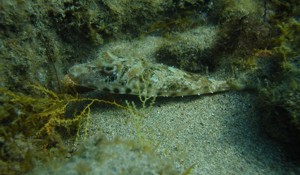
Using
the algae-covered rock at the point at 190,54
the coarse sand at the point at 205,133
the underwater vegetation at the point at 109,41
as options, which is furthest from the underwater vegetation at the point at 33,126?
the algae-covered rock at the point at 190,54

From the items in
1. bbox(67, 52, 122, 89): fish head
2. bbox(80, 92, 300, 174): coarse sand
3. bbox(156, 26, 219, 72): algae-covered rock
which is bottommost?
bbox(80, 92, 300, 174): coarse sand

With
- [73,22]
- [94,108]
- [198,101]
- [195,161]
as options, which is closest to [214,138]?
[195,161]

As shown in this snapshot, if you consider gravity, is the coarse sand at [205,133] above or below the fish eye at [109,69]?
below

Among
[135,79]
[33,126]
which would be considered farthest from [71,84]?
[135,79]

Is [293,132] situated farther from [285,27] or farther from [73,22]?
[73,22]

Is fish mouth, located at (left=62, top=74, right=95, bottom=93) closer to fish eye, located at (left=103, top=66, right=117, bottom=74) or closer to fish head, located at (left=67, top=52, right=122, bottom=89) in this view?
fish head, located at (left=67, top=52, right=122, bottom=89)

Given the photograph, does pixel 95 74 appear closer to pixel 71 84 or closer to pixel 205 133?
pixel 71 84

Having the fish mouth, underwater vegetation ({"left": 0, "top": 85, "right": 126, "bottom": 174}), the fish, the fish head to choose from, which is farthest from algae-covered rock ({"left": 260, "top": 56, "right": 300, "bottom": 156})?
the fish mouth

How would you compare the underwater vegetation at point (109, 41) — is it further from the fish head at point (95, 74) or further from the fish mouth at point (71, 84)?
the fish head at point (95, 74)
